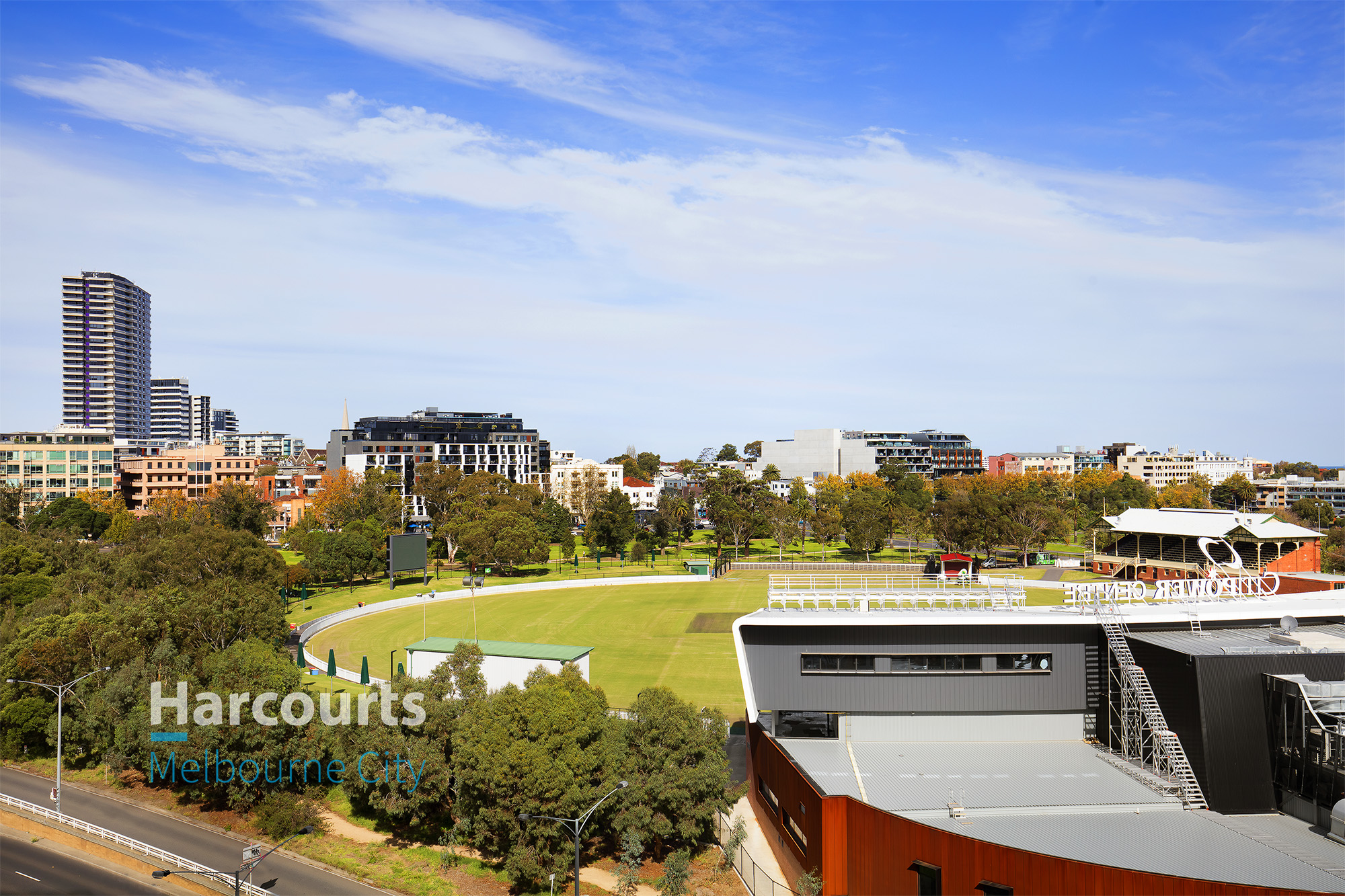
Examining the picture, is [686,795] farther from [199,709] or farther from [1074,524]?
[1074,524]

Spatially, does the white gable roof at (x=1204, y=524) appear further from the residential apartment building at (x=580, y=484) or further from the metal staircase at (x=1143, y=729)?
the residential apartment building at (x=580, y=484)

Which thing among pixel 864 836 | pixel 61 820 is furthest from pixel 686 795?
pixel 61 820

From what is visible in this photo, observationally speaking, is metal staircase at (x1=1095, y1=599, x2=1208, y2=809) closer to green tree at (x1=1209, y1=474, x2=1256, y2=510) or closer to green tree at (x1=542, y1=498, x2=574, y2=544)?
green tree at (x1=542, y1=498, x2=574, y2=544)

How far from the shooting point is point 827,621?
102 ft

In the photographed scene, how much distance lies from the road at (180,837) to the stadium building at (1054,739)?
54.0ft

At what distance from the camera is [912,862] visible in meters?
22.8

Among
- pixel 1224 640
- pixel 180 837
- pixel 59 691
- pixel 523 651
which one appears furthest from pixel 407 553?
pixel 1224 640

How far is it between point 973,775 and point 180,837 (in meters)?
30.9

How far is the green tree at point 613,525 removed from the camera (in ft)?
383

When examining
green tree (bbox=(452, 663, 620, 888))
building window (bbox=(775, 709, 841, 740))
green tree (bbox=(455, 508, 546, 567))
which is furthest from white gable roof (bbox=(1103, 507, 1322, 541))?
green tree (bbox=(455, 508, 546, 567))

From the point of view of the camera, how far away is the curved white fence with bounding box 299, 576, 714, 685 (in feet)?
195

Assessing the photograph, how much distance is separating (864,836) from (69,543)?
8536 cm

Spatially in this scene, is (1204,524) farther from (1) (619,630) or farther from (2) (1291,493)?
(2) (1291,493)

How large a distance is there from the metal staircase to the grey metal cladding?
1.08 meters
